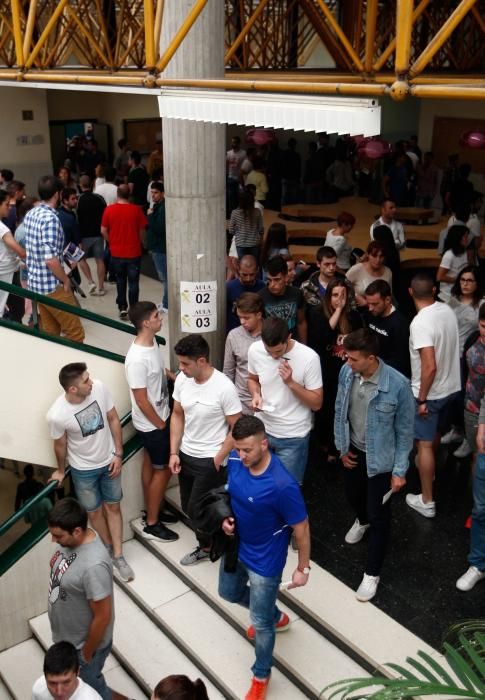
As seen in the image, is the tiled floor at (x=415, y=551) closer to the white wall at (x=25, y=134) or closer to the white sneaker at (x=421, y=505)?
the white sneaker at (x=421, y=505)

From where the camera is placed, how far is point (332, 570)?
170 inches

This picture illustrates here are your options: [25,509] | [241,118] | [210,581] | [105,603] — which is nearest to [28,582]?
[25,509]

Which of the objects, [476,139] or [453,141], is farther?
[453,141]

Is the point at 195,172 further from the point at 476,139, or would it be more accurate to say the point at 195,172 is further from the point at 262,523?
the point at 476,139

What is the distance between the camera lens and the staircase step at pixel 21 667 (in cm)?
444

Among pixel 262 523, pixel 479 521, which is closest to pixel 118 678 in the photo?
pixel 262 523

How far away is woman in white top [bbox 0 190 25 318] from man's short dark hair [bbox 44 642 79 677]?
3926mm

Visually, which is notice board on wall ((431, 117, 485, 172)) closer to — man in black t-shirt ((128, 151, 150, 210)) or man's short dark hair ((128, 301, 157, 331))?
man in black t-shirt ((128, 151, 150, 210))

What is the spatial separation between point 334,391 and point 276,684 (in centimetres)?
217

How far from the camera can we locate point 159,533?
16.5ft

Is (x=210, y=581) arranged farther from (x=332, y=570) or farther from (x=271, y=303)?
(x=271, y=303)

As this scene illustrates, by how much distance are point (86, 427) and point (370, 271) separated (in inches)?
106

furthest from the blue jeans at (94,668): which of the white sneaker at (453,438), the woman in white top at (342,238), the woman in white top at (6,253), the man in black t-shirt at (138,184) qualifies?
the man in black t-shirt at (138,184)

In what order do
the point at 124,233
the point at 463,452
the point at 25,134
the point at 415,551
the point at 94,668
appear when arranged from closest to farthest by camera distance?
1. the point at 94,668
2. the point at 415,551
3. the point at 463,452
4. the point at 124,233
5. the point at 25,134
